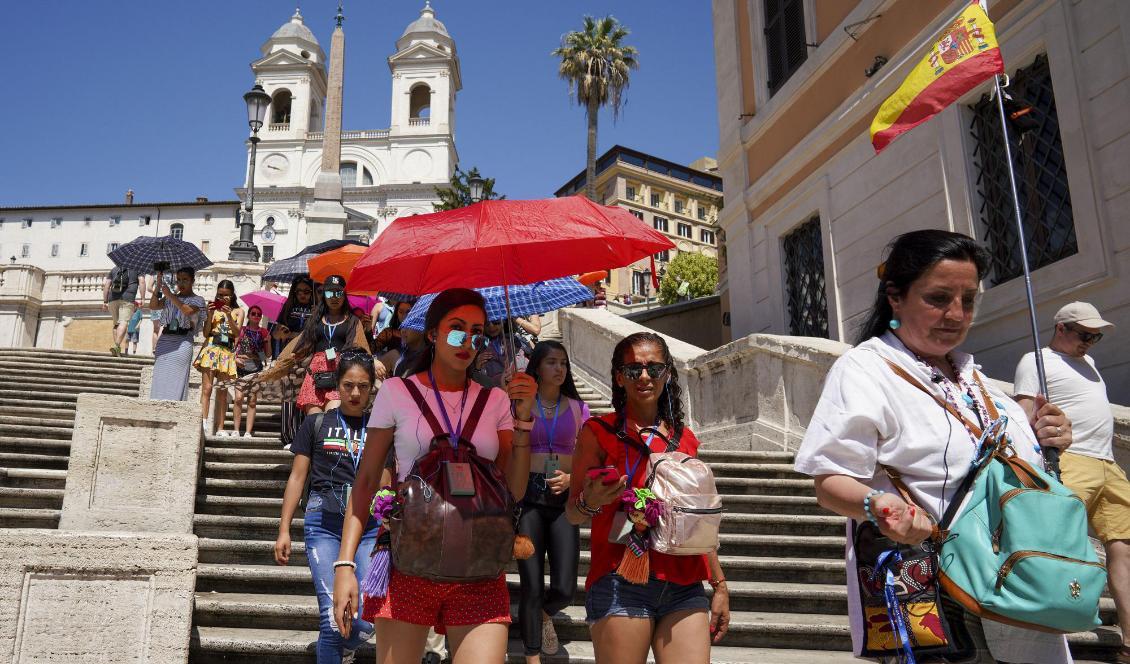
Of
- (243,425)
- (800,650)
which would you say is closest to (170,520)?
(800,650)

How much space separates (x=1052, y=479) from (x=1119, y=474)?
3.84 meters

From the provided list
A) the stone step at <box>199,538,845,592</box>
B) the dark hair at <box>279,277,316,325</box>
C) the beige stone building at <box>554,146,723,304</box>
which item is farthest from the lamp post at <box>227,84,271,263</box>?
the beige stone building at <box>554,146,723,304</box>

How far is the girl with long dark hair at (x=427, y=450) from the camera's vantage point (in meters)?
2.99

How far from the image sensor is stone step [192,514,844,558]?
6.70 m

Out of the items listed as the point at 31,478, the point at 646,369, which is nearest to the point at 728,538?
the point at 646,369

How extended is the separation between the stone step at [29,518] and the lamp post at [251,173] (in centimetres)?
1457

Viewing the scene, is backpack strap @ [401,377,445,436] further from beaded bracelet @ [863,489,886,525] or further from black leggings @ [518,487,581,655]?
black leggings @ [518,487,581,655]

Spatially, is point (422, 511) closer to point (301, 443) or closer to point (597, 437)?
point (597, 437)

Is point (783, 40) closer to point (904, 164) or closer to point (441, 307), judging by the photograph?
point (904, 164)

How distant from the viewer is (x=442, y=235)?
12.3ft

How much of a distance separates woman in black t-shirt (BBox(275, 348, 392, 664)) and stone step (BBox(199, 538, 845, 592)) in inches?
70.9

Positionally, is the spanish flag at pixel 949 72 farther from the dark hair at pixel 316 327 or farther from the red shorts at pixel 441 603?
the dark hair at pixel 316 327

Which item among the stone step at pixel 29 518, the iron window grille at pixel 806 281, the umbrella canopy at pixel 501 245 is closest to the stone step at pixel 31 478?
the stone step at pixel 29 518

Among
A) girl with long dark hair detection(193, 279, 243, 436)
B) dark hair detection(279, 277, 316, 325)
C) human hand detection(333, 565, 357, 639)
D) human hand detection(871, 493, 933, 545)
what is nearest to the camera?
human hand detection(871, 493, 933, 545)
